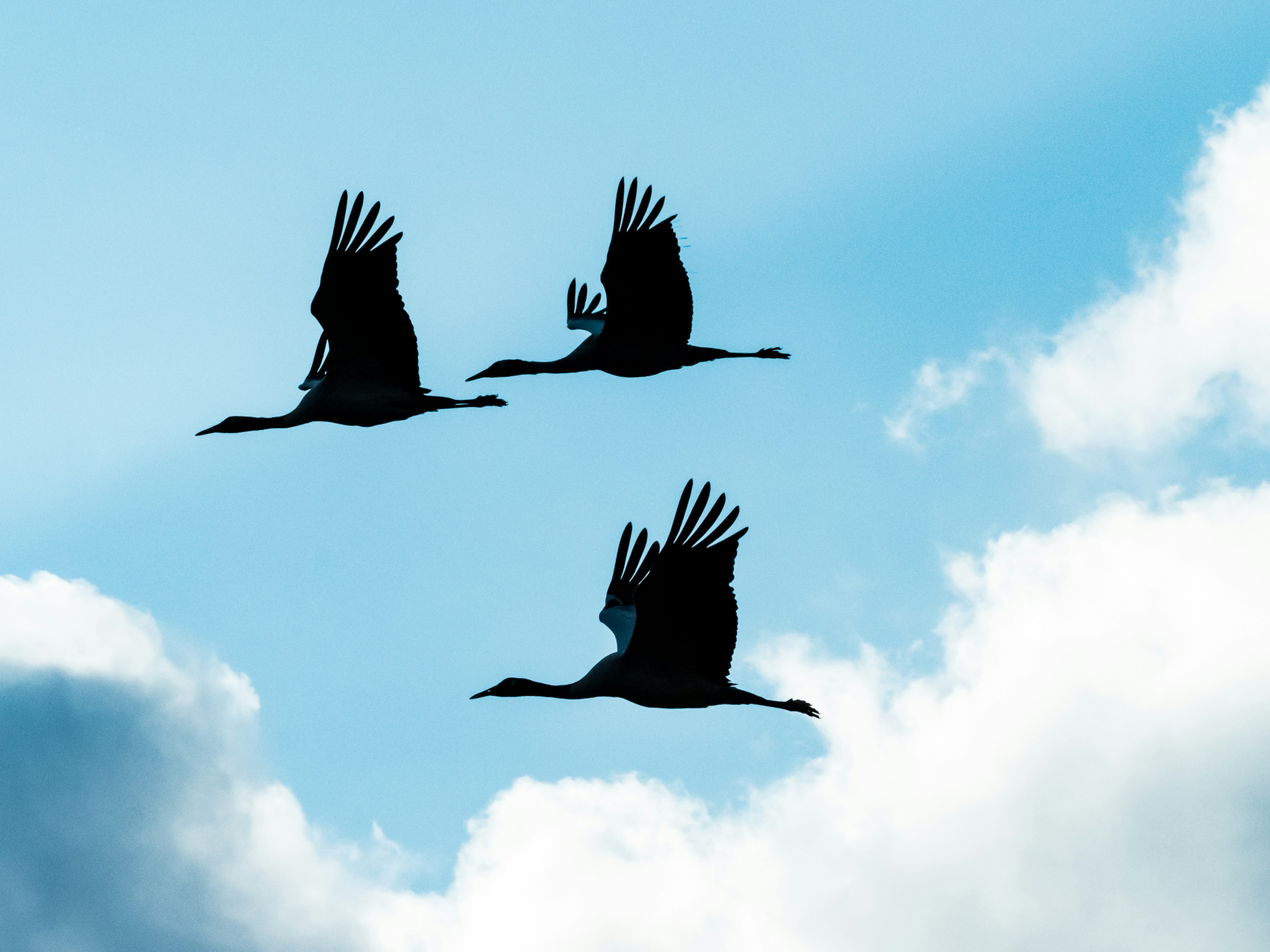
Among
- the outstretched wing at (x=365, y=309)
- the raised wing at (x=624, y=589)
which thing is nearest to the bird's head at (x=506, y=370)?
the outstretched wing at (x=365, y=309)

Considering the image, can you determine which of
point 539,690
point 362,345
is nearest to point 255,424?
point 362,345

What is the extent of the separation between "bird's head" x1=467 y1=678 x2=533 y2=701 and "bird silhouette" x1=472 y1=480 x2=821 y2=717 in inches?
29.2

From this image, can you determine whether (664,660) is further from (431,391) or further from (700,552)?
(431,391)

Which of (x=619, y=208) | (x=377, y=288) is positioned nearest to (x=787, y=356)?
(x=619, y=208)

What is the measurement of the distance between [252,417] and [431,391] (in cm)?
268

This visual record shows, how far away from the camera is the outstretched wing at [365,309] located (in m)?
15.7

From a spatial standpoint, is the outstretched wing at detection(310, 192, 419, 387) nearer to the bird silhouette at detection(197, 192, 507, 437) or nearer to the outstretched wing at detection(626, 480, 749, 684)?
the bird silhouette at detection(197, 192, 507, 437)

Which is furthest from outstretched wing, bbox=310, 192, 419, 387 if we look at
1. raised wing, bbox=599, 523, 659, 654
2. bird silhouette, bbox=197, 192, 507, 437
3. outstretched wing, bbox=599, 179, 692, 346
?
raised wing, bbox=599, 523, 659, 654

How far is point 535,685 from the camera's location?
48.7ft

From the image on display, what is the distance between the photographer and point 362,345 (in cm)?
1639

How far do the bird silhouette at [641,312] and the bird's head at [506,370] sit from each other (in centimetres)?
1

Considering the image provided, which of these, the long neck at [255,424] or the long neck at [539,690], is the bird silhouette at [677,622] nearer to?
the long neck at [539,690]

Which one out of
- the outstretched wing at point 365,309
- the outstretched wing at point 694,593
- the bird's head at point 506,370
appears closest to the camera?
the outstretched wing at point 694,593

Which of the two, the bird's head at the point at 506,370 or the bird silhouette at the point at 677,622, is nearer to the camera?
the bird silhouette at the point at 677,622
